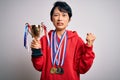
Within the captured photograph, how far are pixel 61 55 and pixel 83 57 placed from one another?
124 mm

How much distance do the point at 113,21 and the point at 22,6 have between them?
771mm

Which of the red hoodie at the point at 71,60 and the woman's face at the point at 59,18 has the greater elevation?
the woman's face at the point at 59,18

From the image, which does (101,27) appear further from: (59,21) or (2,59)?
(2,59)

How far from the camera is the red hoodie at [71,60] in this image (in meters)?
0.93

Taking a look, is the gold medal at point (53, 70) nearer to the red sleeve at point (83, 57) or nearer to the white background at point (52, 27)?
the red sleeve at point (83, 57)

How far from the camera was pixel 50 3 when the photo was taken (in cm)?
152

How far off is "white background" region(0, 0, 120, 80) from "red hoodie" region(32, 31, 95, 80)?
0.54 m

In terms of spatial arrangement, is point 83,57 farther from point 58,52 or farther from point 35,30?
point 35,30

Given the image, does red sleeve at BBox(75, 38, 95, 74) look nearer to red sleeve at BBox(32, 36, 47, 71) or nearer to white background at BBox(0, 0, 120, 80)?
red sleeve at BBox(32, 36, 47, 71)

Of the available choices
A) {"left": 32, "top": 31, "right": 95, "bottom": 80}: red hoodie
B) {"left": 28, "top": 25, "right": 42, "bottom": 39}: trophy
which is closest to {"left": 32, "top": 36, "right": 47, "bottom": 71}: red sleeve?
{"left": 32, "top": 31, "right": 95, "bottom": 80}: red hoodie

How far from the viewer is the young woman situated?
3.09 ft

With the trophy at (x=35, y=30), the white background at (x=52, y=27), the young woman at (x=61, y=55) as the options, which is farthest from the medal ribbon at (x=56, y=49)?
the white background at (x=52, y=27)

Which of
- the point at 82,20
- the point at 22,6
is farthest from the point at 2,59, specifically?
the point at 82,20

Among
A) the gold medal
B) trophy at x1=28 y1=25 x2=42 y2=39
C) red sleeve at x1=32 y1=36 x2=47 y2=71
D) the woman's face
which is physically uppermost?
the woman's face
